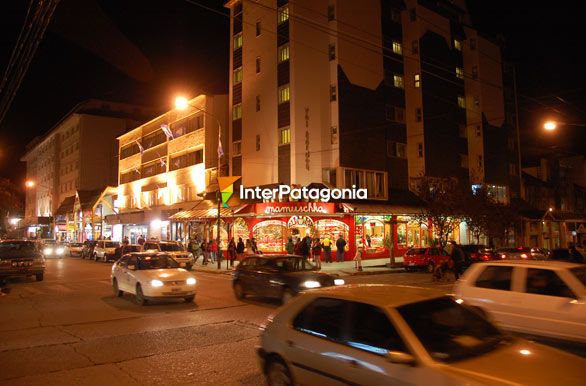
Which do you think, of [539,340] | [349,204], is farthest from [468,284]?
[349,204]

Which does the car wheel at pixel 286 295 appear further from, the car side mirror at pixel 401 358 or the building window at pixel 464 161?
the building window at pixel 464 161

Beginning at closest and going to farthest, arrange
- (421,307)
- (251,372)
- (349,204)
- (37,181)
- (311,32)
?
(421,307), (251,372), (349,204), (311,32), (37,181)

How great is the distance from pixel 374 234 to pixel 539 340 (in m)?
27.0

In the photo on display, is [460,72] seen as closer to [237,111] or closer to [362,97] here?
[362,97]

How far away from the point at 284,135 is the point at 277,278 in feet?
70.0

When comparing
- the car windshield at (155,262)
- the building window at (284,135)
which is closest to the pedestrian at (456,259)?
the car windshield at (155,262)

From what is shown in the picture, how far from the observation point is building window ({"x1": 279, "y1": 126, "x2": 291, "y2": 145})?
33719 mm

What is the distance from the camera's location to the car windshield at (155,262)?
1476 centimetres

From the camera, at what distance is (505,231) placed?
36062mm

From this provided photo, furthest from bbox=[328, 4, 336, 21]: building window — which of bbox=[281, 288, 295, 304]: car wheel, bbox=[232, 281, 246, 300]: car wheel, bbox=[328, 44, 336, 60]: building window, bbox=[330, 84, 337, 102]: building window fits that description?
bbox=[281, 288, 295, 304]: car wheel

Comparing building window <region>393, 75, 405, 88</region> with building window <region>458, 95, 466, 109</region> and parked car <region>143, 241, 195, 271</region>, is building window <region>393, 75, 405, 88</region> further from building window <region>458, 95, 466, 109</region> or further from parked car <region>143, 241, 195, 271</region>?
parked car <region>143, 241, 195, 271</region>

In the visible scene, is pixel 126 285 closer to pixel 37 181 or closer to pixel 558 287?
pixel 558 287

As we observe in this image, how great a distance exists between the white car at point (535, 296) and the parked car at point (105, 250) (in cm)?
3066

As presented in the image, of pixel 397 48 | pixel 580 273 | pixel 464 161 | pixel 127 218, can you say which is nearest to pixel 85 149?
pixel 127 218
